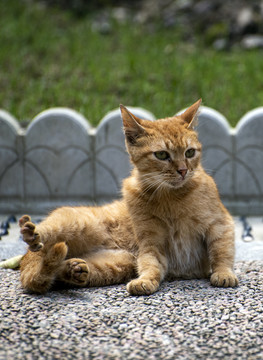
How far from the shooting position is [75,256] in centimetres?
343

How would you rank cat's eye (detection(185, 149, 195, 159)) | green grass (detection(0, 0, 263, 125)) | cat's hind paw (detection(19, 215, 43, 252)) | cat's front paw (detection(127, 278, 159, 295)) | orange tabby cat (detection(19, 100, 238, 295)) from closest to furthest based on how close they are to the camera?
cat's hind paw (detection(19, 215, 43, 252)) < cat's front paw (detection(127, 278, 159, 295)) < orange tabby cat (detection(19, 100, 238, 295)) < cat's eye (detection(185, 149, 195, 159)) < green grass (detection(0, 0, 263, 125))

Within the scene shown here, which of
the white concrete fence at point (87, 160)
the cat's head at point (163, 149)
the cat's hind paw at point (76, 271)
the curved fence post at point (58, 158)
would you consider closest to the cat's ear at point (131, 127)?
the cat's head at point (163, 149)

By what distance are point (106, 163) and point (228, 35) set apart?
4962 mm

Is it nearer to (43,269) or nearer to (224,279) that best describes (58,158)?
(43,269)

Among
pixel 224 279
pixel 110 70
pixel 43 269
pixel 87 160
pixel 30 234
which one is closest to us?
pixel 30 234

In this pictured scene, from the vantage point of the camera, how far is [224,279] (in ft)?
10.3

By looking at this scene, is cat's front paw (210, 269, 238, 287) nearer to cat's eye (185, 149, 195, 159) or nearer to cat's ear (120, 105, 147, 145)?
cat's eye (185, 149, 195, 159)

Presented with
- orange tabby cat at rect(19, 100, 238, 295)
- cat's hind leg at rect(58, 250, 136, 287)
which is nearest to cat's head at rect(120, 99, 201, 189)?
orange tabby cat at rect(19, 100, 238, 295)

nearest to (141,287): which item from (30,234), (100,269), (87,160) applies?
(100,269)

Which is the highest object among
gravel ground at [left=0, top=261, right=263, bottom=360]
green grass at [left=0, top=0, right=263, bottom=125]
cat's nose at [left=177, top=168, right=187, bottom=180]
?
green grass at [left=0, top=0, right=263, bottom=125]

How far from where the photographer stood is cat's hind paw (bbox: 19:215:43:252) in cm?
288

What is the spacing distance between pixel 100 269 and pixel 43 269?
0.42 meters

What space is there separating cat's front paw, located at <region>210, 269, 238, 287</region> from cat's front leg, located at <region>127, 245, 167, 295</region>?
0.32 meters

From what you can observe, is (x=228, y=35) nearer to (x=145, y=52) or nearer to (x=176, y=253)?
(x=145, y=52)
